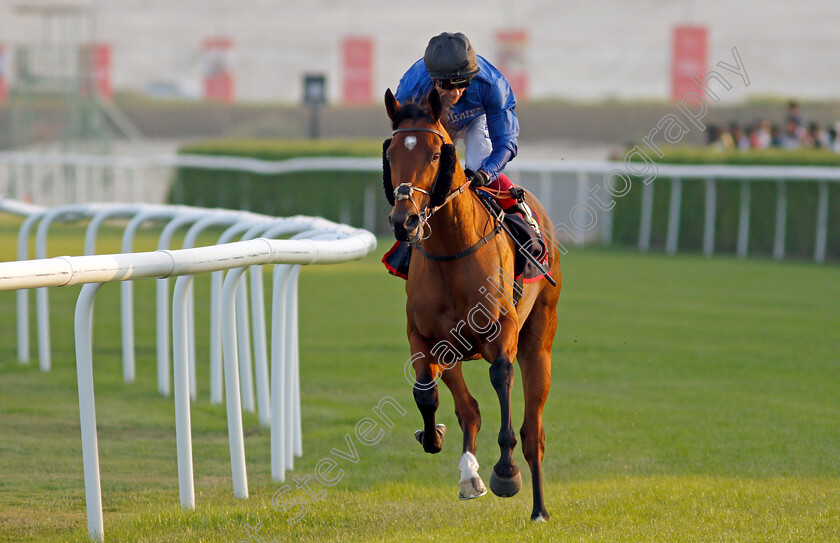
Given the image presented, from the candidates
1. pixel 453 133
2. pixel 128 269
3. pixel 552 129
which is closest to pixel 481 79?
pixel 453 133

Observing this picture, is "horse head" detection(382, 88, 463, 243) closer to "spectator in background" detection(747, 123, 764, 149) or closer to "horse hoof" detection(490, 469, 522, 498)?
"horse hoof" detection(490, 469, 522, 498)

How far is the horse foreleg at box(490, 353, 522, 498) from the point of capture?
153 inches

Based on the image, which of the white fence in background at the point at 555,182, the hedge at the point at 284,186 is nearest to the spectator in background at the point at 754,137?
the white fence in background at the point at 555,182

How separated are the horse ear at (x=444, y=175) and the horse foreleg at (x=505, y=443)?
2.02ft

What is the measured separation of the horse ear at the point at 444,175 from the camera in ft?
12.2

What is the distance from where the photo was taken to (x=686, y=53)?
3300 centimetres

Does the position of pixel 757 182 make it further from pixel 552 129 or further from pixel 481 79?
pixel 552 129

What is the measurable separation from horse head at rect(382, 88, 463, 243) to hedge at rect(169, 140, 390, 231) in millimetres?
12398

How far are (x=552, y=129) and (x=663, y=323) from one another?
872 inches

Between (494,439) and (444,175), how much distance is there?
87.5 inches

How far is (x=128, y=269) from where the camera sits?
353cm

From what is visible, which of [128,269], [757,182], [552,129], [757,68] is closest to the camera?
[128,269]

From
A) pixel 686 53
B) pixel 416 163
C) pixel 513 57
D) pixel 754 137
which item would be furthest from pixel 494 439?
pixel 513 57

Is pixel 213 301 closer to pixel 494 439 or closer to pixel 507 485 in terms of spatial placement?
pixel 494 439
